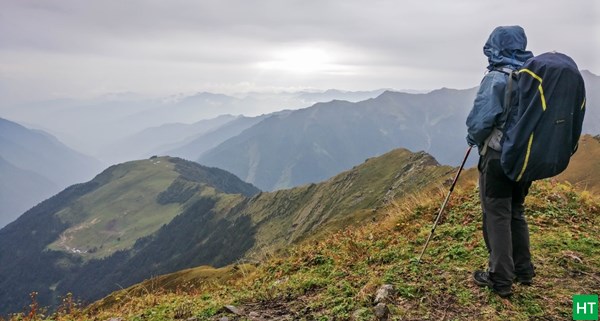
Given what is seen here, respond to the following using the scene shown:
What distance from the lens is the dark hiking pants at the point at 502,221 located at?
5.72 metres

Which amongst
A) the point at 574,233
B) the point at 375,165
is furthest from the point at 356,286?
the point at 375,165

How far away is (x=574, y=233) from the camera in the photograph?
26.9ft

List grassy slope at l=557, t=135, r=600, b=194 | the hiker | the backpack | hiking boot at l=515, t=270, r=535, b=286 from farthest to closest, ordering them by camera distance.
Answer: grassy slope at l=557, t=135, r=600, b=194, hiking boot at l=515, t=270, r=535, b=286, the hiker, the backpack

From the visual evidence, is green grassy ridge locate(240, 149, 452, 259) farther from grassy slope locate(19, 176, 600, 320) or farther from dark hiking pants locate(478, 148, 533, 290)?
dark hiking pants locate(478, 148, 533, 290)

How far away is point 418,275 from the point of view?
6.65 metres

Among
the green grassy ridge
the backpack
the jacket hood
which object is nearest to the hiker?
the jacket hood

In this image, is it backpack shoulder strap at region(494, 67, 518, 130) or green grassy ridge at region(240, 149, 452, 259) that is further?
green grassy ridge at region(240, 149, 452, 259)

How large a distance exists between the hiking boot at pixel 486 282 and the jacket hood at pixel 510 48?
3.20 meters

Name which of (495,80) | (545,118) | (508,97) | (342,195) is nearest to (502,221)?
(545,118)

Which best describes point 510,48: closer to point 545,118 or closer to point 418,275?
point 545,118

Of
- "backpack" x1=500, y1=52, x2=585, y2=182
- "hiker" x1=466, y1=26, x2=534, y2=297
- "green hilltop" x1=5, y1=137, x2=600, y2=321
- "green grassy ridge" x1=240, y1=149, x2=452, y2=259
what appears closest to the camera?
"backpack" x1=500, y1=52, x2=585, y2=182

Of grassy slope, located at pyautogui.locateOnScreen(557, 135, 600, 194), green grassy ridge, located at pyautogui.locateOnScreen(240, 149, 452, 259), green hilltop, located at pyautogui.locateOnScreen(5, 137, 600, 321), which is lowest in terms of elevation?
green grassy ridge, located at pyautogui.locateOnScreen(240, 149, 452, 259)

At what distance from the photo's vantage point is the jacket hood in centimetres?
573

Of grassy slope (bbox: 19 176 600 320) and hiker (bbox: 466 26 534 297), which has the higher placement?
hiker (bbox: 466 26 534 297)
